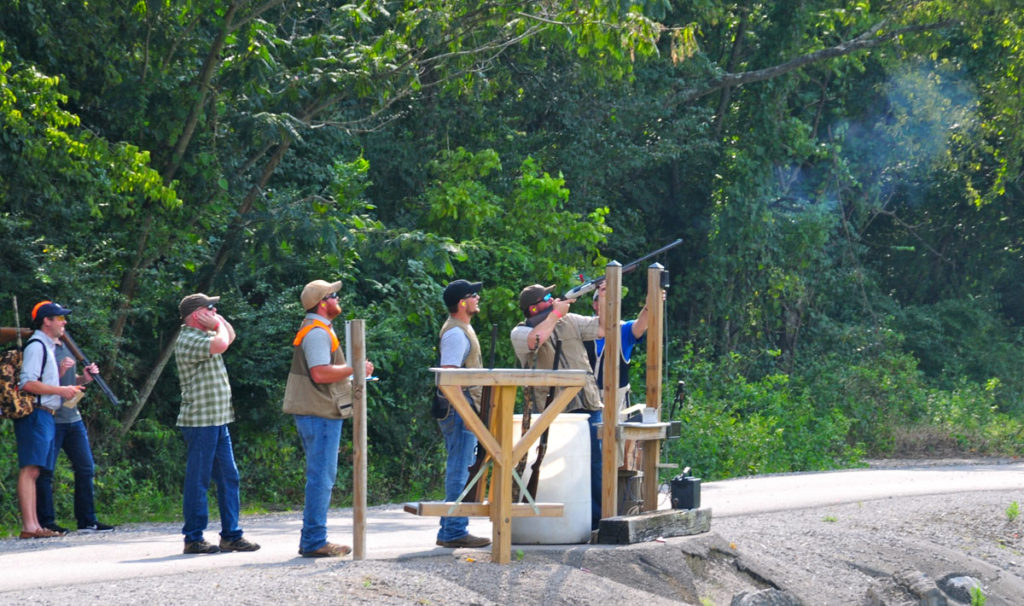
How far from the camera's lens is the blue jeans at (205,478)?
8891 millimetres

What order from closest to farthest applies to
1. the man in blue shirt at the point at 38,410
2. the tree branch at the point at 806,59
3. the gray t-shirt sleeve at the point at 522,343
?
the gray t-shirt sleeve at the point at 522,343 < the man in blue shirt at the point at 38,410 < the tree branch at the point at 806,59

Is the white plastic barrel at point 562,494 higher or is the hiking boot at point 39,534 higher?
the white plastic barrel at point 562,494

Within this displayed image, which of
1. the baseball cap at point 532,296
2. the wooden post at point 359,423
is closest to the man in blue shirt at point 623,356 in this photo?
the baseball cap at point 532,296

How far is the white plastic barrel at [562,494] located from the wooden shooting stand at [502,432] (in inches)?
25.5

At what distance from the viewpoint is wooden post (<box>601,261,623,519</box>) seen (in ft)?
29.8

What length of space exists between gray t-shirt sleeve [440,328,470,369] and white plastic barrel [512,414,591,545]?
0.65 meters

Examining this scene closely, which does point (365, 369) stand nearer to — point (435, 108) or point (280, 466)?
point (280, 466)

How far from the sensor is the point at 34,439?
10812mm

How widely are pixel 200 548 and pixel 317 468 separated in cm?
112

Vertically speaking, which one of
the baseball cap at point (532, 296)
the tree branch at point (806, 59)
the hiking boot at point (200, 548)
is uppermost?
the tree branch at point (806, 59)

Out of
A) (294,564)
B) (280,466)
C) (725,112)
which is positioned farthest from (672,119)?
(294,564)

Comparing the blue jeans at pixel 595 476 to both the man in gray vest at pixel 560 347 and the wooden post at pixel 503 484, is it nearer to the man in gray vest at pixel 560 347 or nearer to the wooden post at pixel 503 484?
the man in gray vest at pixel 560 347

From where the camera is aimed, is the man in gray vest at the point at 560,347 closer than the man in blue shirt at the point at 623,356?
Yes

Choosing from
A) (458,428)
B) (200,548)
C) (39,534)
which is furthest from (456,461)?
(39,534)
